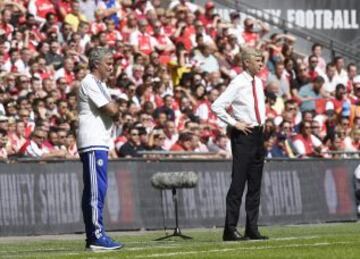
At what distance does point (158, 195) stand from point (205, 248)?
778cm

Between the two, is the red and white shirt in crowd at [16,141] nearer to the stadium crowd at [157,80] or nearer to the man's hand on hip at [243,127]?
the stadium crowd at [157,80]

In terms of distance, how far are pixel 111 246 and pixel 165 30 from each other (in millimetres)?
15835

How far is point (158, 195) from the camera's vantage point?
22.0m

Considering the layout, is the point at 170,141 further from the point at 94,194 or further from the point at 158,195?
the point at 94,194

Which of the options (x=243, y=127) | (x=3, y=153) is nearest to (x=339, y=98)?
(x=3, y=153)

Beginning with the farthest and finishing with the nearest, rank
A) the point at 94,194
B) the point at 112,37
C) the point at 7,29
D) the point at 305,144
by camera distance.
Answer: the point at 112,37, the point at 305,144, the point at 7,29, the point at 94,194

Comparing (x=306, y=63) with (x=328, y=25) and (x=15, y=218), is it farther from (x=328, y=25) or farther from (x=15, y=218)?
(x=15, y=218)

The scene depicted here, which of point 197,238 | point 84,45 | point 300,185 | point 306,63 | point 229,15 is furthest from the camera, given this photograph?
point 229,15

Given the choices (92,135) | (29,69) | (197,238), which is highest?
(29,69)

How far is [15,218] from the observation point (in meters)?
20.0

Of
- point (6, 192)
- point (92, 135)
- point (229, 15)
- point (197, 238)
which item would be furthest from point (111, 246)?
point (229, 15)

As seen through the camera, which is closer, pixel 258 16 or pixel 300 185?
pixel 300 185

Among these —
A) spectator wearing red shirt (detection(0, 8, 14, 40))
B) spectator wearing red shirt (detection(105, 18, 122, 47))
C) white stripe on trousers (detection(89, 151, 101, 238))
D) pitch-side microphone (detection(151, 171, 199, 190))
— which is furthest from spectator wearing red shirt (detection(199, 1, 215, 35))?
white stripe on trousers (detection(89, 151, 101, 238))

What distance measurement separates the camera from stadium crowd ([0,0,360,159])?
75.7 ft
